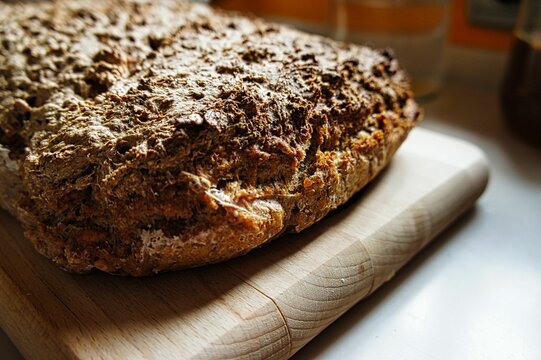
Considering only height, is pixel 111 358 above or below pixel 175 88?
below

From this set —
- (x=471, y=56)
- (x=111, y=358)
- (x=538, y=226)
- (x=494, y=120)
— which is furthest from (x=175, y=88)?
(x=471, y=56)

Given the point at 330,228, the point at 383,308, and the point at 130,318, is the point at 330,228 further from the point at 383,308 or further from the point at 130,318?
the point at 130,318

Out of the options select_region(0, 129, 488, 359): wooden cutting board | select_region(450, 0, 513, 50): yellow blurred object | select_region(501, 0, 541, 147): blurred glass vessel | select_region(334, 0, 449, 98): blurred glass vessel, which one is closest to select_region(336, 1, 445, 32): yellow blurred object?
select_region(334, 0, 449, 98): blurred glass vessel

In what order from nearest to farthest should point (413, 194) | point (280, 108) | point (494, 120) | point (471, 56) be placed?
point (280, 108) < point (413, 194) < point (494, 120) < point (471, 56)

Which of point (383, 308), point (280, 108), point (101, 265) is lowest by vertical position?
point (383, 308)

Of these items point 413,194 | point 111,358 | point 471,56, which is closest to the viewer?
point 111,358

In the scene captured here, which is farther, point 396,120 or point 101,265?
point 396,120
